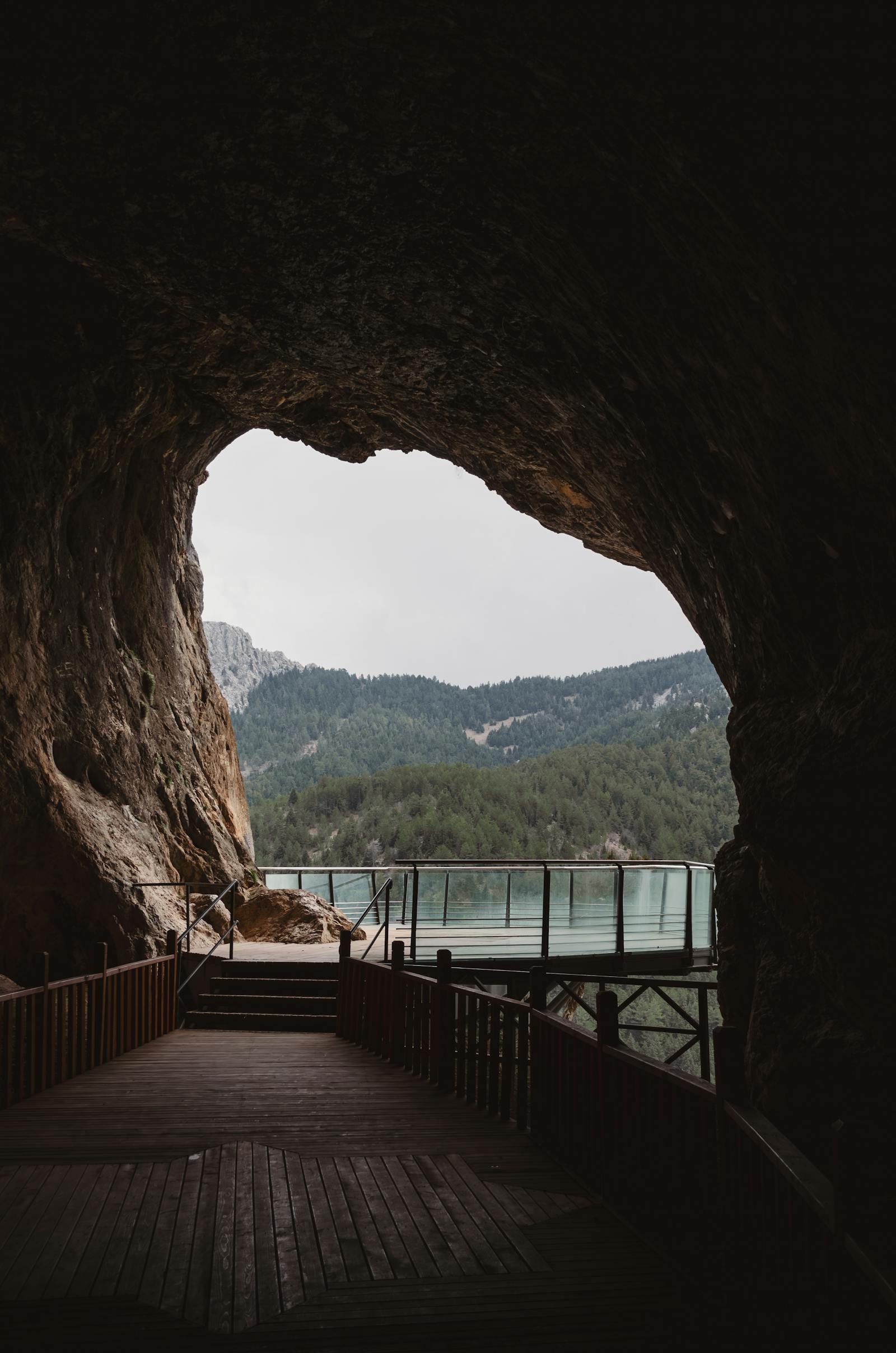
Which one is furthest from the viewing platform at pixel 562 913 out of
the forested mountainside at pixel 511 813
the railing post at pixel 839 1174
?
the forested mountainside at pixel 511 813

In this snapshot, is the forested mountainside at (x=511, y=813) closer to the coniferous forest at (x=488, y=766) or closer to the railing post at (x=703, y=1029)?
the coniferous forest at (x=488, y=766)

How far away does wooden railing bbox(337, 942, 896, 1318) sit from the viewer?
3.12m

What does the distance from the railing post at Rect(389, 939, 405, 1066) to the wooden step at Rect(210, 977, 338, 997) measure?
9.41ft

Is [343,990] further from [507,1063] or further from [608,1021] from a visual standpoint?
[608,1021]

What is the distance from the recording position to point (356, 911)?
17.7 meters

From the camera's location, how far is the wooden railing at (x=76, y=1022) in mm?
6637

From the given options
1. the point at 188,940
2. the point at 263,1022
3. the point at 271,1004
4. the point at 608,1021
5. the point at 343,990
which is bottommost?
the point at 263,1022

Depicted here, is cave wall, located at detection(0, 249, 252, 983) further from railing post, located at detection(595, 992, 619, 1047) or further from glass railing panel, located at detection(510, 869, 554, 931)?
railing post, located at detection(595, 992, 619, 1047)

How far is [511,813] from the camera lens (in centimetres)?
5372

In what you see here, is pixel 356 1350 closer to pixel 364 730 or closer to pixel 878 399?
pixel 878 399

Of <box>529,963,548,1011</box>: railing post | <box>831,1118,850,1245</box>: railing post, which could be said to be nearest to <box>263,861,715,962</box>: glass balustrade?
<box>529,963,548,1011</box>: railing post

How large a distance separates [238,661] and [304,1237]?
358 ft

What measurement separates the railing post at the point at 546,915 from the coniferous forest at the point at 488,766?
32432 mm

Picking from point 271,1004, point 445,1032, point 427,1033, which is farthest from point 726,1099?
point 271,1004
